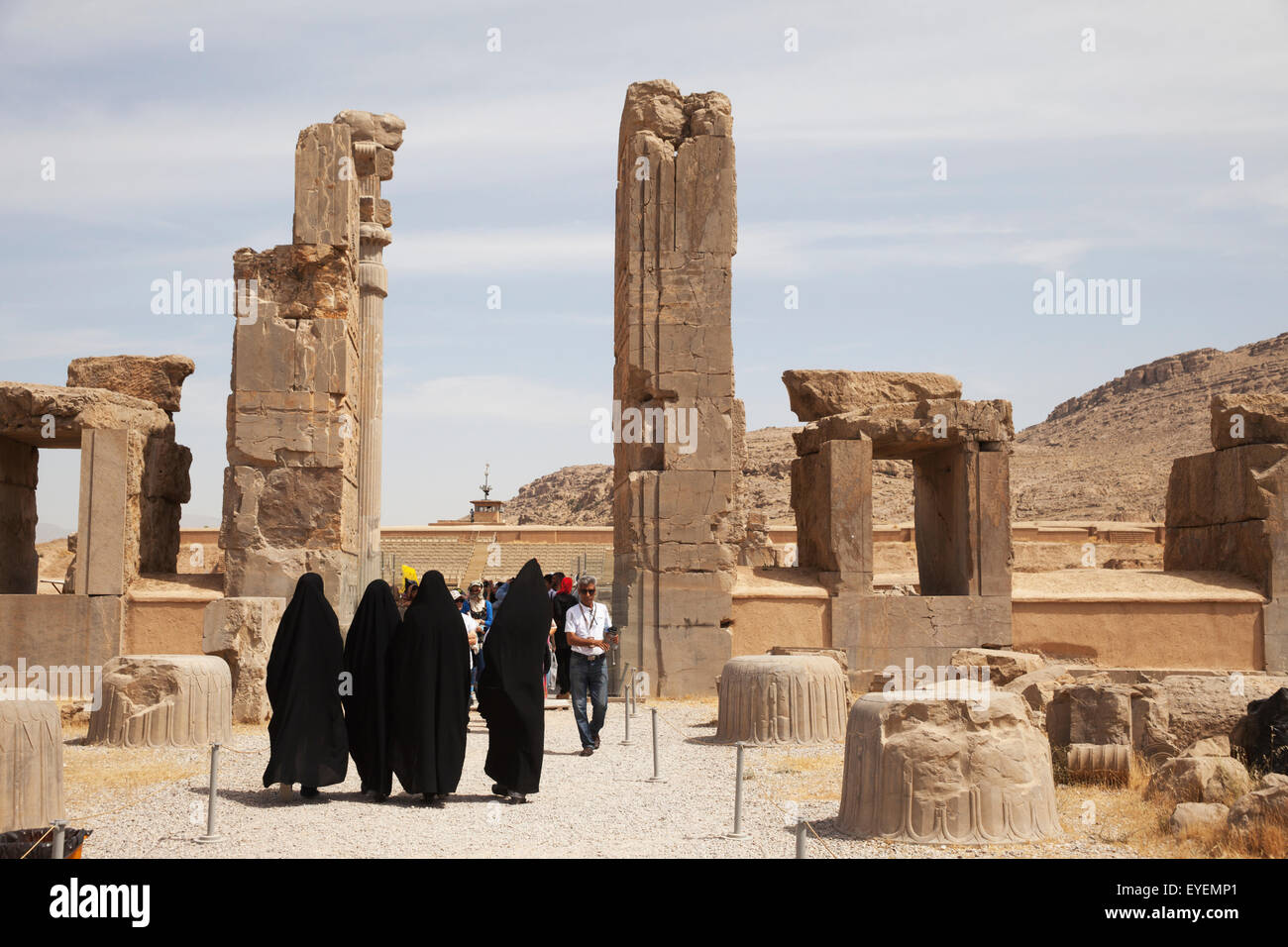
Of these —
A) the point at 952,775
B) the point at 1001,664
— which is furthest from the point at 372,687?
the point at 1001,664

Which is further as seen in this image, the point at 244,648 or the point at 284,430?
the point at 284,430

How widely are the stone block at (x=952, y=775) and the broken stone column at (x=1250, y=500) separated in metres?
9.85

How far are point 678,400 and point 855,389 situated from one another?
2707 millimetres

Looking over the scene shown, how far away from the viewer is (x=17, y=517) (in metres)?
15.1

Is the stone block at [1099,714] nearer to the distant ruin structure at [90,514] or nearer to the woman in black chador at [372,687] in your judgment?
the woman in black chador at [372,687]

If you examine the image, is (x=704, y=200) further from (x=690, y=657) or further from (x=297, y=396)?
(x=690, y=657)

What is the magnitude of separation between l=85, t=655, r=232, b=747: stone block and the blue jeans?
2.99 metres

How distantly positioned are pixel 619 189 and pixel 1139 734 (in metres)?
9.60

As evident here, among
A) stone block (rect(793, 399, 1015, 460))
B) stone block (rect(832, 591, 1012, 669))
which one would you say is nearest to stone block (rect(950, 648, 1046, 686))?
stone block (rect(832, 591, 1012, 669))
